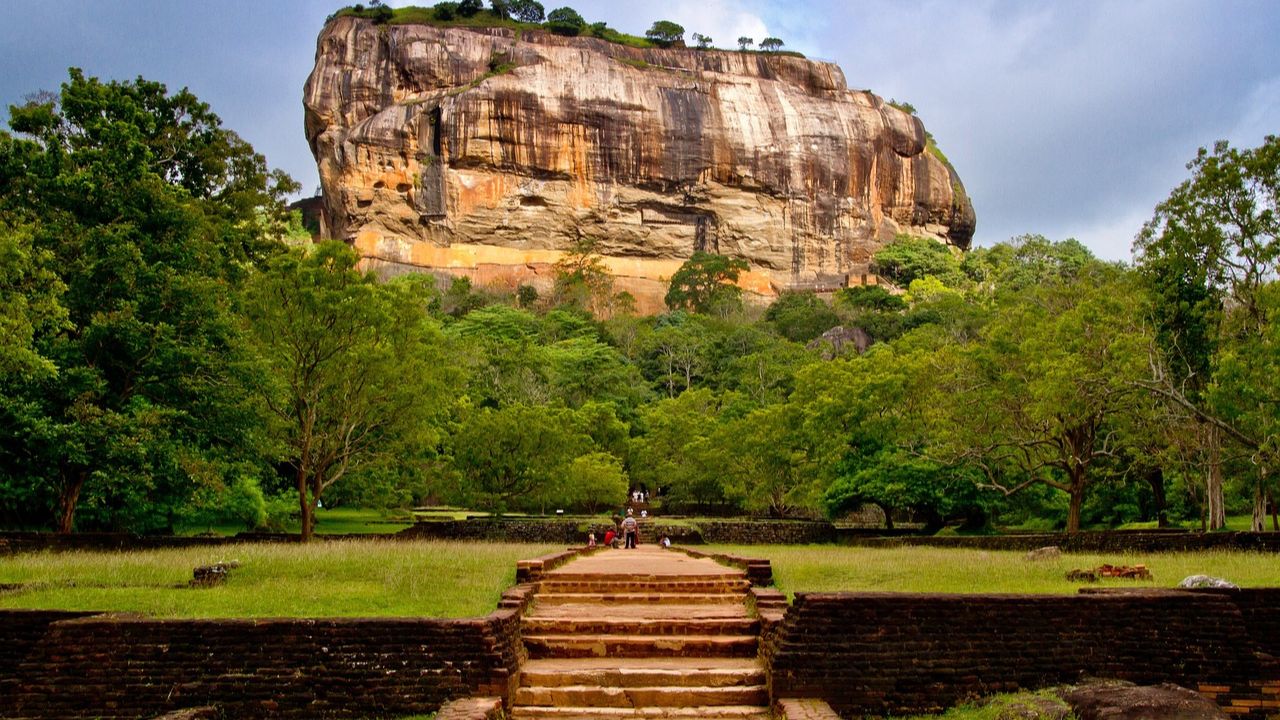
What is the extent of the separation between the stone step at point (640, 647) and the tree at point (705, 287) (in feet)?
213

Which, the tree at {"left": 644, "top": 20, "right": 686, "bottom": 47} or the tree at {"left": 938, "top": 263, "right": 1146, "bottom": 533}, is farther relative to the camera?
the tree at {"left": 644, "top": 20, "right": 686, "bottom": 47}

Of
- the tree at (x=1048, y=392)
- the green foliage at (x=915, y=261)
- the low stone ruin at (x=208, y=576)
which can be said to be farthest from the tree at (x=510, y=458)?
the green foliage at (x=915, y=261)

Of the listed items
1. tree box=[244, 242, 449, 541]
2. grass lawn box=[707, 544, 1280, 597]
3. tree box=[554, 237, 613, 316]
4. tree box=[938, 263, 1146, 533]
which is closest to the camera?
grass lawn box=[707, 544, 1280, 597]

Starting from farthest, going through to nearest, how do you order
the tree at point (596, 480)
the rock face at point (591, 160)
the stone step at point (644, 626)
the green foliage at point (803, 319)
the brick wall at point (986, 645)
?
1. the rock face at point (591, 160)
2. the green foliage at point (803, 319)
3. the tree at point (596, 480)
4. the stone step at point (644, 626)
5. the brick wall at point (986, 645)

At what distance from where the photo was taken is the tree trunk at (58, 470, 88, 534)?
18.9 m

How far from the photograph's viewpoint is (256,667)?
8.30 metres

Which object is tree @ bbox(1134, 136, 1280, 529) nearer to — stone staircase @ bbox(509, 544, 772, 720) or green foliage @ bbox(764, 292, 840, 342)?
stone staircase @ bbox(509, 544, 772, 720)

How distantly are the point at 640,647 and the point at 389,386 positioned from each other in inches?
574

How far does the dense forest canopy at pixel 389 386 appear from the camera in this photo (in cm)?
1888

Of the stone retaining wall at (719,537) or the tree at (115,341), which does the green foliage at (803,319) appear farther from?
the tree at (115,341)

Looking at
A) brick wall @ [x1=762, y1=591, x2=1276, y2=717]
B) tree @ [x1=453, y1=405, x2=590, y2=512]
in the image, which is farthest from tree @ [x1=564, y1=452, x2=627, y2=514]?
brick wall @ [x1=762, y1=591, x2=1276, y2=717]

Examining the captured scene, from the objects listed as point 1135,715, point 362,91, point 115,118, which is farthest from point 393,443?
point 362,91

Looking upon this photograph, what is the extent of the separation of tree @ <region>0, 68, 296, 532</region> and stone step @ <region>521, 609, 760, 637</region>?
1086cm

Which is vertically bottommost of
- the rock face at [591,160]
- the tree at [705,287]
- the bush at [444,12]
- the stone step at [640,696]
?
the stone step at [640,696]
